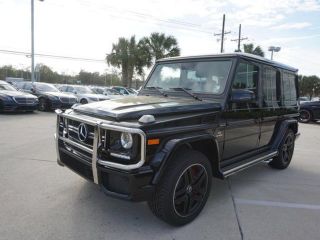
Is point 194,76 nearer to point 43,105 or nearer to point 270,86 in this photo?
point 270,86

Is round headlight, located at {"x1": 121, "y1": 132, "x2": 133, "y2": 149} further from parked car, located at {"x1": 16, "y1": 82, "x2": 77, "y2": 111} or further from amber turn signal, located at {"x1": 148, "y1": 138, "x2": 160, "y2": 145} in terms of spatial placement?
parked car, located at {"x1": 16, "y1": 82, "x2": 77, "y2": 111}

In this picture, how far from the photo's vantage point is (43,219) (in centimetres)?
321

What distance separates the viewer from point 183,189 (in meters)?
3.19

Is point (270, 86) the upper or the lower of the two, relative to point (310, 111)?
upper

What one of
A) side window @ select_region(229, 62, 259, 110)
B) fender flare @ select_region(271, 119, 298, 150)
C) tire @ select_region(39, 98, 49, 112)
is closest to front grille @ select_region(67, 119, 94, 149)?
side window @ select_region(229, 62, 259, 110)

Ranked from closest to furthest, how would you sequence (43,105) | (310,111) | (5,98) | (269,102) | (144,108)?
(144,108) < (269,102) < (5,98) < (43,105) < (310,111)

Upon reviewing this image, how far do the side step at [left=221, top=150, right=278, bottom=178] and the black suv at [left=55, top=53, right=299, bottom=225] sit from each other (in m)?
0.02

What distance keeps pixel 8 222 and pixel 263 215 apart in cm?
304

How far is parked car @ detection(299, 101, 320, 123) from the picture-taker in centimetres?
1500

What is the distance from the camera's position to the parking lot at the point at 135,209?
3057 mm

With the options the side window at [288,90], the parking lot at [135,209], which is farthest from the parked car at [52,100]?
the side window at [288,90]

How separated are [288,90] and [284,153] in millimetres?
1264

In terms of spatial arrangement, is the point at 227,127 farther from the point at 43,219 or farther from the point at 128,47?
the point at 128,47

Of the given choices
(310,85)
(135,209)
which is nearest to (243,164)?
(135,209)
